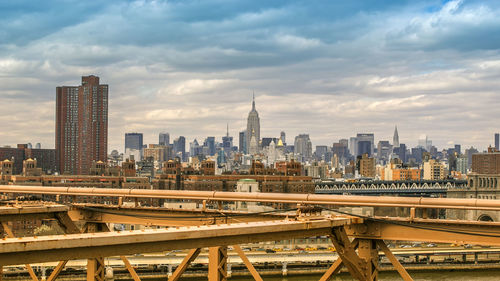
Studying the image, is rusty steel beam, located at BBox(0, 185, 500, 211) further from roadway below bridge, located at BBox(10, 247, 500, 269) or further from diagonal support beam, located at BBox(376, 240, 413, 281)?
roadway below bridge, located at BBox(10, 247, 500, 269)

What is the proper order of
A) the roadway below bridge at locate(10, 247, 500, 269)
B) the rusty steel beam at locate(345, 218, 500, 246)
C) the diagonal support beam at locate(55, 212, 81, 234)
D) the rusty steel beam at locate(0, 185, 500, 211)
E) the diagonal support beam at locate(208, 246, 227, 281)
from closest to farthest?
the rusty steel beam at locate(345, 218, 500, 246), the rusty steel beam at locate(0, 185, 500, 211), the diagonal support beam at locate(208, 246, 227, 281), the diagonal support beam at locate(55, 212, 81, 234), the roadway below bridge at locate(10, 247, 500, 269)

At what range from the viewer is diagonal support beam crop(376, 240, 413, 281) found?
1105 centimetres

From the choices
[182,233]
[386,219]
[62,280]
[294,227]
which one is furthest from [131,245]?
[62,280]

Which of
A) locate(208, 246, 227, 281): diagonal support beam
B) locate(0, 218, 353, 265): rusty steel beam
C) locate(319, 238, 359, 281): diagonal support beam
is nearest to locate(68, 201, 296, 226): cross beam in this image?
locate(208, 246, 227, 281): diagonal support beam

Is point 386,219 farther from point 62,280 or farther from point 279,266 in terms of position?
point 279,266

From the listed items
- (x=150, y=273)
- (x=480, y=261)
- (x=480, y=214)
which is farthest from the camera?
(x=480, y=214)

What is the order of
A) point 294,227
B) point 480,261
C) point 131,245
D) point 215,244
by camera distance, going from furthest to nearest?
point 480,261 → point 294,227 → point 215,244 → point 131,245

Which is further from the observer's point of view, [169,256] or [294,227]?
[169,256]

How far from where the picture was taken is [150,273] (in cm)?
6969

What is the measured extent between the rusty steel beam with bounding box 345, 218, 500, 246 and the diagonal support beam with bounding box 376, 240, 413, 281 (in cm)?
14

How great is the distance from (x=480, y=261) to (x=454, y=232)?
73.2 m

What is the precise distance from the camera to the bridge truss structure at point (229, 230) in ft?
26.8

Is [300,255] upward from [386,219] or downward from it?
downward

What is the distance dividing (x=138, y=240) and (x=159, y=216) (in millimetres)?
5625
